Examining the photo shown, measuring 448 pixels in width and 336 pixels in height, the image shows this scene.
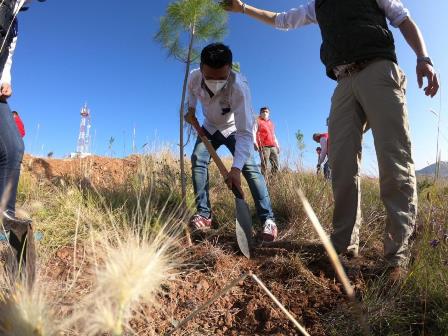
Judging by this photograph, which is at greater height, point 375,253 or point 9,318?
point 9,318

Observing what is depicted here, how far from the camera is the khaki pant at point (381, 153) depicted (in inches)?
76.5

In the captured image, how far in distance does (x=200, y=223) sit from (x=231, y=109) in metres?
0.99

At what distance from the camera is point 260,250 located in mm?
2439

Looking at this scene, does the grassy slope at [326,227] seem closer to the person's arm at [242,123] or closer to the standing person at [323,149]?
Answer: the person's arm at [242,123]

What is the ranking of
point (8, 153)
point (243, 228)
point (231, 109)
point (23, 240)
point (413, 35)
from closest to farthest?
point (23, 240), point (8, 153), point (413, 35), point (243, 228), point (231, 109)

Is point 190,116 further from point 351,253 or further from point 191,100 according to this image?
point 351,253

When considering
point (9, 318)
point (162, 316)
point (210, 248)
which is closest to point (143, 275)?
point (9, 318)

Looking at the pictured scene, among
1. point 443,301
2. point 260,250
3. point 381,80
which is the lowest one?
point 443,301

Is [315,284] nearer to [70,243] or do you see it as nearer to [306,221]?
[306,221]

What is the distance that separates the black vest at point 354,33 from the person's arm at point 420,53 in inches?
3.6

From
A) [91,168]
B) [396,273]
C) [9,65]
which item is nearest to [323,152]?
[91,168]

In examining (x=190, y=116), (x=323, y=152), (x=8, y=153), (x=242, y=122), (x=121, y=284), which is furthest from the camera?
(x=323, y=152)

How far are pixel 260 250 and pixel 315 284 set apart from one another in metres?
0.56

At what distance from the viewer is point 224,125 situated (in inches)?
119
